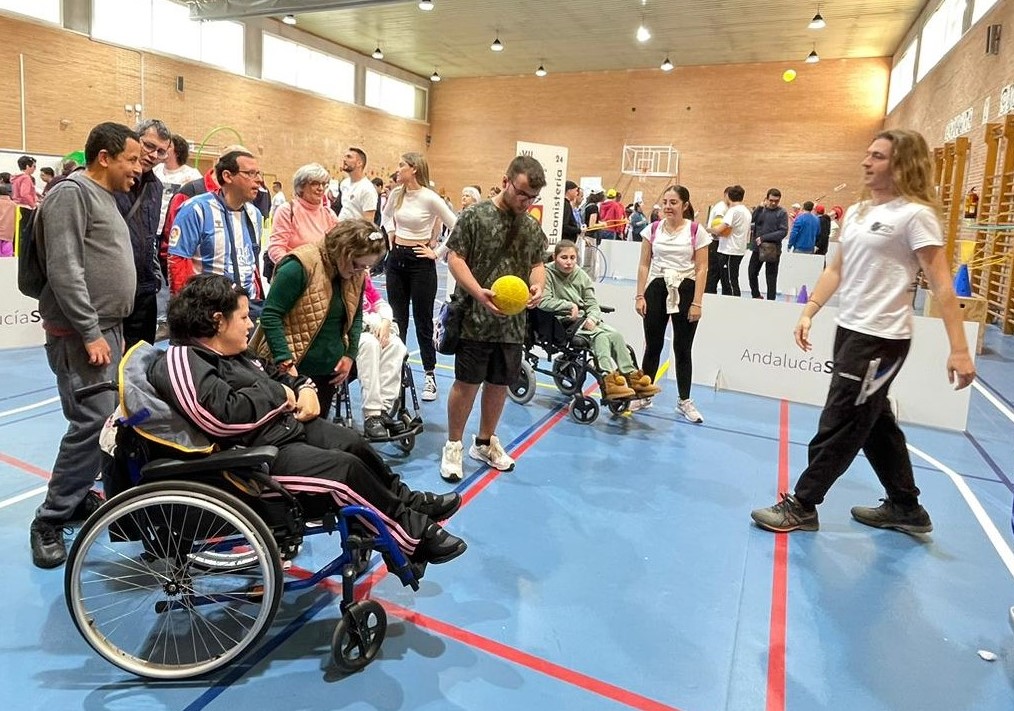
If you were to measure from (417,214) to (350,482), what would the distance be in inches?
98.4

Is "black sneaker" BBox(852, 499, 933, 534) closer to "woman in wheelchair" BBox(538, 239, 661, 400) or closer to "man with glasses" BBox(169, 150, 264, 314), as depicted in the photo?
"woman in wheelchair" BBox(538, 239, 661, 400)

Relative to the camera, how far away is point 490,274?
3.01 metres

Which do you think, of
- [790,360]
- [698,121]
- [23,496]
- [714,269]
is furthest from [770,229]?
[698,121]

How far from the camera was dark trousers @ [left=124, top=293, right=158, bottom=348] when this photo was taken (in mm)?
2660

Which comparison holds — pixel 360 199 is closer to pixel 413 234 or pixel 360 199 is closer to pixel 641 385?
pixel 413 234

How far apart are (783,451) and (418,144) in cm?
1957

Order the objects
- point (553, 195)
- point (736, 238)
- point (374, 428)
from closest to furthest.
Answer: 1. point (374, 428)
2. point (553, 195)
3. point (736, 238)

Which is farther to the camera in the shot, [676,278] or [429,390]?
[429,390]

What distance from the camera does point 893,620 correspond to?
2252mm

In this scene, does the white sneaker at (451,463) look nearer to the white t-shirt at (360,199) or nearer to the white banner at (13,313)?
the white t-shirt at (360,199)

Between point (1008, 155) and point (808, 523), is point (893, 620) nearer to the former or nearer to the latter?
point (808, 523)

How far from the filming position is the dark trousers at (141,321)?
266 cm

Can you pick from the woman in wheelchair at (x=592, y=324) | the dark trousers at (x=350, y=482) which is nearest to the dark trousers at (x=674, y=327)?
the woman in wheelchair at (x=592, y=324)

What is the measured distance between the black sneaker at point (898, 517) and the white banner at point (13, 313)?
558cm
